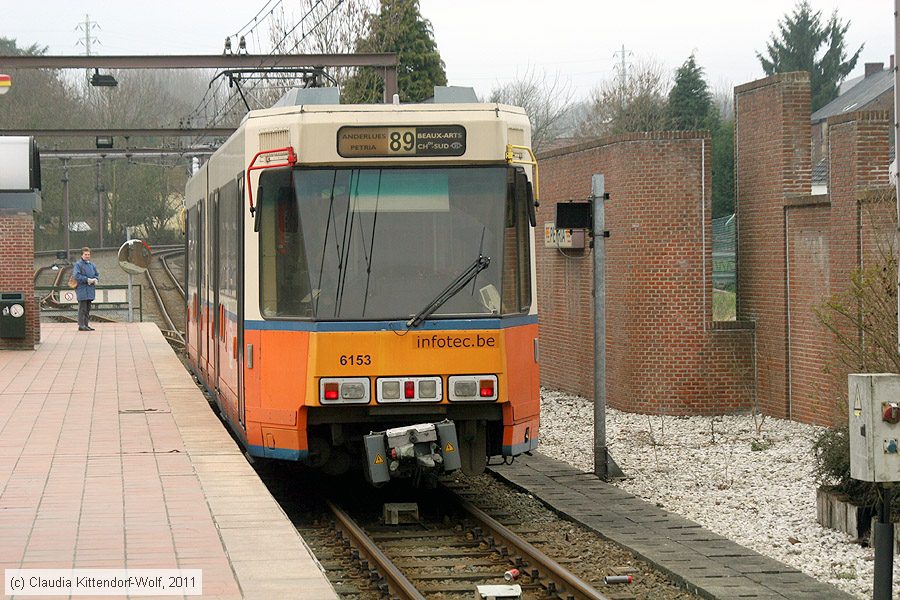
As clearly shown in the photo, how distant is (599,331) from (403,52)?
30092 mm

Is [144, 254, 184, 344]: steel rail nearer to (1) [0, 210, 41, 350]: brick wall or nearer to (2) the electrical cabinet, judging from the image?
(1) [0, 210, 41, 350]: brick wall

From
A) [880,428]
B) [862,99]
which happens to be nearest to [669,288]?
[880,428]

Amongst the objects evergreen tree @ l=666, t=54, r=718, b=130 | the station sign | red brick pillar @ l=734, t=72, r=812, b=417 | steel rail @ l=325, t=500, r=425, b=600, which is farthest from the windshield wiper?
evergreen tree @ l=666, t=54, r=718, b=130

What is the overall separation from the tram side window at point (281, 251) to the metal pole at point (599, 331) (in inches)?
153

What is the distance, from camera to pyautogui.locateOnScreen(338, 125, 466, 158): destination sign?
10.6m

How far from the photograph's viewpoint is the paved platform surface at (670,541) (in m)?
8.59

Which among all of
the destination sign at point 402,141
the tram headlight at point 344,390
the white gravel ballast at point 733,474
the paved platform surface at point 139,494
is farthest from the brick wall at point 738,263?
the tram headlight at point 344,390

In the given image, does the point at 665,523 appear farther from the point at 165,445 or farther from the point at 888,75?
the point at 888,75

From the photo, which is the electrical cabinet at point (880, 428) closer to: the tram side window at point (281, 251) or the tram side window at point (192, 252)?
the tram side window at point (281, 251)

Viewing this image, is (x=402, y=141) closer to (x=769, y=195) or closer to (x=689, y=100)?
(x=769, y=195)

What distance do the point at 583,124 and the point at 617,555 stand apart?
→ 188 ft

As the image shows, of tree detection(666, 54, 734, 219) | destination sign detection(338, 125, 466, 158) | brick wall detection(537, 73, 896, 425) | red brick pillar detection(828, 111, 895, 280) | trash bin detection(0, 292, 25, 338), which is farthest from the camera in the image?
tree detection(666, 54, 734, 219)

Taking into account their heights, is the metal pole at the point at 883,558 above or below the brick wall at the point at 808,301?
below

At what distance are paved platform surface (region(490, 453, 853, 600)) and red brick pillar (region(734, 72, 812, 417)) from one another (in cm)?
499
